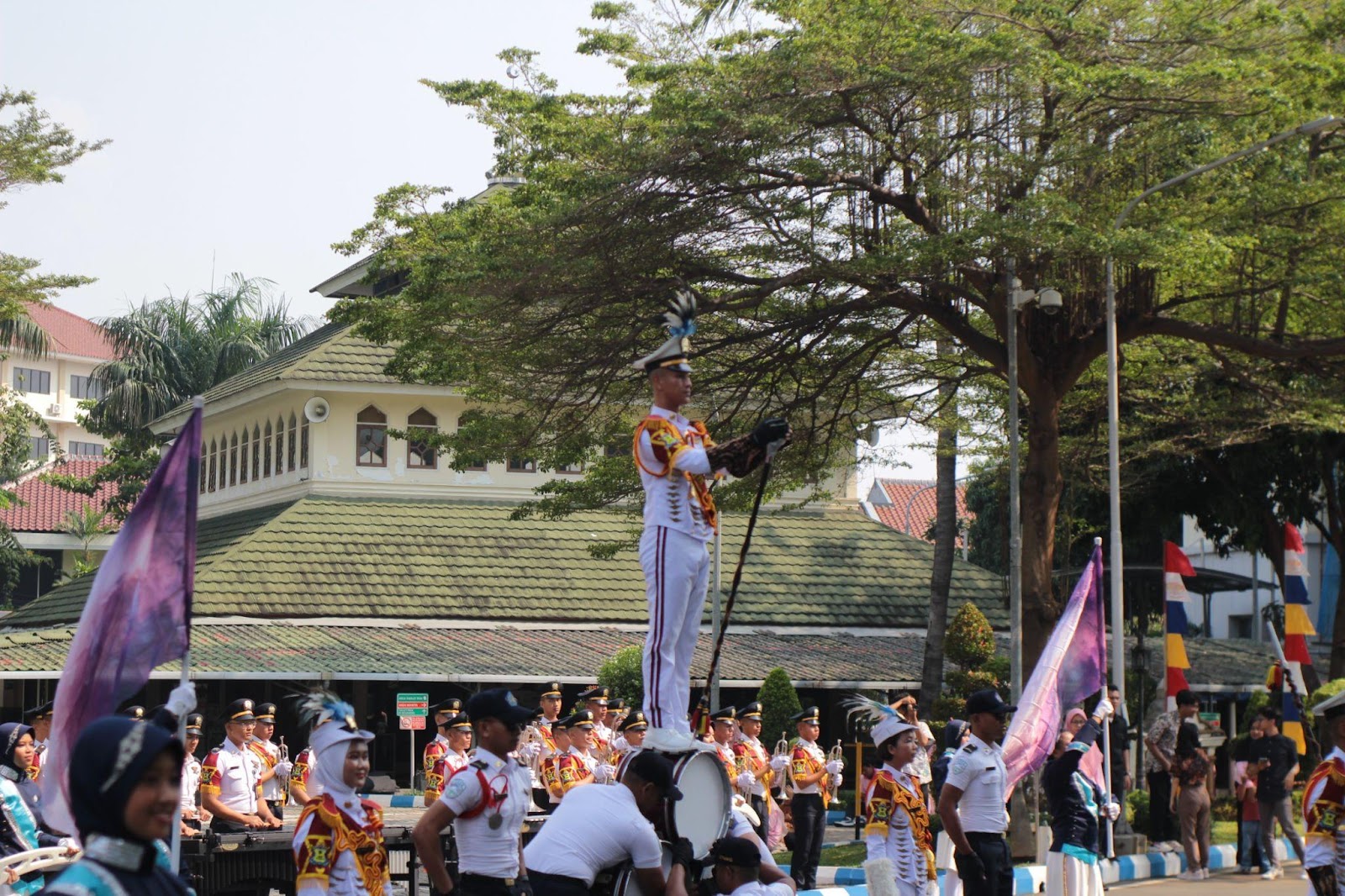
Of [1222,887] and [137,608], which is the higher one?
[137,608]

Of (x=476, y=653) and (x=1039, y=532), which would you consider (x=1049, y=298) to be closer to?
(x=1039, y=532)

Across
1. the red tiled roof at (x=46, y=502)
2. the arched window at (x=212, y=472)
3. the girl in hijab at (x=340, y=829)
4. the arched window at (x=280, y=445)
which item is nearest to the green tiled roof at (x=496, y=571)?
the arched window at (x=280, y=445)

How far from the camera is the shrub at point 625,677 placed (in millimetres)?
28953

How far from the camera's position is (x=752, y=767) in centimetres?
1841

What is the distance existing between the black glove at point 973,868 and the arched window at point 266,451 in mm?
29198

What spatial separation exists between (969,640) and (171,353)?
37.3 metres

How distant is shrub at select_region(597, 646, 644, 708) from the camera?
95.0 ft

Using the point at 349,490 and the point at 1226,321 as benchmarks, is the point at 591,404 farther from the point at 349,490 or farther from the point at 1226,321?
the point at 349,490

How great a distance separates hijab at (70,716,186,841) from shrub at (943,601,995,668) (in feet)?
84.1

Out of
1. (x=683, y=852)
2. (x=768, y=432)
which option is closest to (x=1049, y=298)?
(x=768, y=432)

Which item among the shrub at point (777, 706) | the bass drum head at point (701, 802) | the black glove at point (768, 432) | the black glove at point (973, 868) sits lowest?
the shrub at point (777, 706)

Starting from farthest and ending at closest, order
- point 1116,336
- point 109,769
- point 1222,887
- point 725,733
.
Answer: point 1116,336
point 1222,887
point 725,733
point 109,769

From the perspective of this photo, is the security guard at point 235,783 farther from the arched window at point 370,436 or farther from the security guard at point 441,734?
the arched window at point 370,436

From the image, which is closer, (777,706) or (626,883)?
(626,883)
